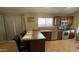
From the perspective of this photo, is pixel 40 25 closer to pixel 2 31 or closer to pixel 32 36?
pixel 32 36

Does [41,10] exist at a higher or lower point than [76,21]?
higher

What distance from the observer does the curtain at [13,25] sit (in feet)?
2.90

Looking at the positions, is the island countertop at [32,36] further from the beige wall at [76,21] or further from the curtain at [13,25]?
the beige wall at [76,21]

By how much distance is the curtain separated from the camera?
34.8 inches

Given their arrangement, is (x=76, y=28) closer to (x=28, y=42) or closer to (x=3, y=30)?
(x=28, y=42)

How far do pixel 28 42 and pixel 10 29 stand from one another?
24 centimetres

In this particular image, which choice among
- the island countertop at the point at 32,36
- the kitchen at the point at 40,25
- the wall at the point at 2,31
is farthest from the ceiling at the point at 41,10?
the island countertop at the point at 32,36

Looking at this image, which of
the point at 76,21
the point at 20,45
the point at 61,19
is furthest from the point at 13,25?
the point at 76,21

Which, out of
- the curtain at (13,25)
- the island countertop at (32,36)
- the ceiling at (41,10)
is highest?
the ceiling at (41,10)

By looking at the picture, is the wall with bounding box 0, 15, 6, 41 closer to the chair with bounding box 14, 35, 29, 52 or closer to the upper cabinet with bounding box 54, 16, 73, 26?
the chair with bounding box 14, 35, 29, 52

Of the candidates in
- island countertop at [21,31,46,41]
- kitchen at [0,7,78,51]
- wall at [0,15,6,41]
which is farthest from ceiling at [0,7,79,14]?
island countertop at [21,31,46,41]

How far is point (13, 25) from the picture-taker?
0.91 m

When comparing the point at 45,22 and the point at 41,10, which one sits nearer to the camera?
the point at 41,10
